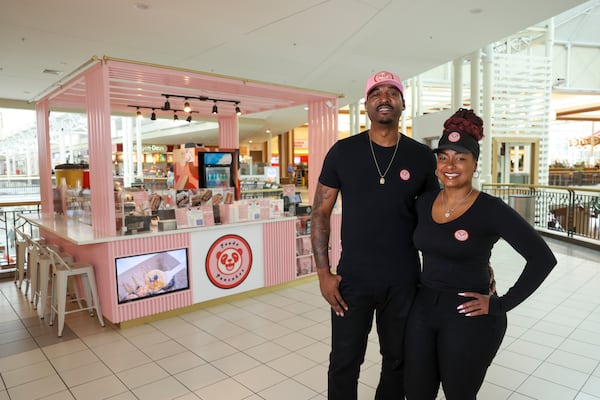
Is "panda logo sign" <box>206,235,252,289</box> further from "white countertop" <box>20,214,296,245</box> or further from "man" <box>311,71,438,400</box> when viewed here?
"man" <box>311,71,438,400</box>

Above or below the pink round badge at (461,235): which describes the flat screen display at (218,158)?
above

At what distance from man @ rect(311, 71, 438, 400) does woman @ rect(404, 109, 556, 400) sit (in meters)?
0.11

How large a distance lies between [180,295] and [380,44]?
5.20m

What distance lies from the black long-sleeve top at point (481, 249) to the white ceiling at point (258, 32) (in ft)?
13.6

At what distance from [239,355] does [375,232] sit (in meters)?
2.12

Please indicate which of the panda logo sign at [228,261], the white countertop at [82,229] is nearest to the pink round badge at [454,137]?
the white countertop at [82,229]

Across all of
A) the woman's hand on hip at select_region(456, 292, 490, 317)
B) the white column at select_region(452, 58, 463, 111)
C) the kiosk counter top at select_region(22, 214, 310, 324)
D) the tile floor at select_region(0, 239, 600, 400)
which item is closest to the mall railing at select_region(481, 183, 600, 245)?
the white column at select_region(452, 58, 463, 111)

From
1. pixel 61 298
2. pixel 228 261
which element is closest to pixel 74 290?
pixel 61 298

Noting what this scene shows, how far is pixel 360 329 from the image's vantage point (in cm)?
191

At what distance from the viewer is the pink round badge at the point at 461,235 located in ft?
5.36

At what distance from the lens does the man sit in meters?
1.86

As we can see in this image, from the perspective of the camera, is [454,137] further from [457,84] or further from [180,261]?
[457,84]

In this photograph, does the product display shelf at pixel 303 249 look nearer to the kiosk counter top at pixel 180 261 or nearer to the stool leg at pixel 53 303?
the kiosk counter top at pixel 180 261

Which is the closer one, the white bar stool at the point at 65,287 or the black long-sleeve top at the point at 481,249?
the black long-sleeve top at the point at 481,249
